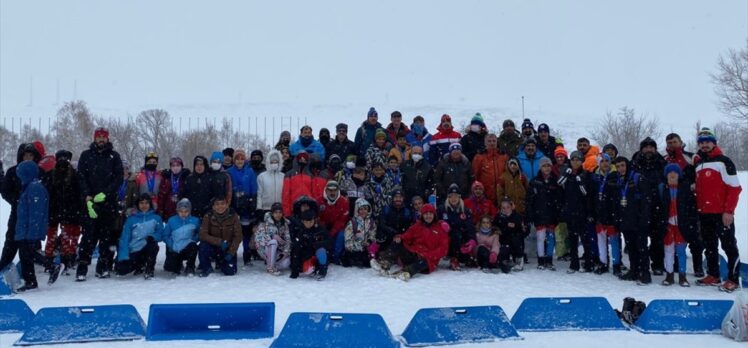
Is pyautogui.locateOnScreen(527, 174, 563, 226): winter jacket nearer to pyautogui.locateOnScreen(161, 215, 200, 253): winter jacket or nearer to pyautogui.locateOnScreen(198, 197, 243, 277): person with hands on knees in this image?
pyautogui.locateOnScreen(198, 197, 243, 277): person with hands on knees

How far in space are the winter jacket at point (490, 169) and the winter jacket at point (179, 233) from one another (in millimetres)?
4388

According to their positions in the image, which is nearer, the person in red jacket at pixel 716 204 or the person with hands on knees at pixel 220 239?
the person in red jacket at pixel 716 204

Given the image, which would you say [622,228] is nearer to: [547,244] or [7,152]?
[547,244]

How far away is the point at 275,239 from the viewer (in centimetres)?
803

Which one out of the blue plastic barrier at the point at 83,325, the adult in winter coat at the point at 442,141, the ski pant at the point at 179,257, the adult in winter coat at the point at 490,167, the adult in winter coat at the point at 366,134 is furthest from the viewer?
the adult in winter coat at the point at 366,134

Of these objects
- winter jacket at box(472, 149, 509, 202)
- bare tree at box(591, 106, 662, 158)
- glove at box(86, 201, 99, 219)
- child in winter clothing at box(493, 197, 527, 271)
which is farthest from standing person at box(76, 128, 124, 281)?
bare tree at box(591, 106, 662, 158)

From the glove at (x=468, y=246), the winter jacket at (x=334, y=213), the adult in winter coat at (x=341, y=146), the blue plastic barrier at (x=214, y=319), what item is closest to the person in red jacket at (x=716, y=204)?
the glove at (x=468, y=246)

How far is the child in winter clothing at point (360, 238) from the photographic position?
Answer: 8219mm

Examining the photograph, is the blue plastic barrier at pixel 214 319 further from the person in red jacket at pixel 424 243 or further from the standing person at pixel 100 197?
the standing person at pixel 100 197

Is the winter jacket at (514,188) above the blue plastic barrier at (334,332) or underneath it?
above

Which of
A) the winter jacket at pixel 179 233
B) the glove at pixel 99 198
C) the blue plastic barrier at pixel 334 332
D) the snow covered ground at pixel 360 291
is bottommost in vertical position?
the snow covered ground at pixel 360 291

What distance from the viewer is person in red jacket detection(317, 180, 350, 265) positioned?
8.40m

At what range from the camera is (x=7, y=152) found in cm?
5378

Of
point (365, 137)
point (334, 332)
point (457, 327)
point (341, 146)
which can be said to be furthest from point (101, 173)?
point (457, 327)
